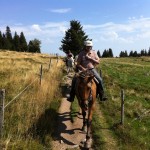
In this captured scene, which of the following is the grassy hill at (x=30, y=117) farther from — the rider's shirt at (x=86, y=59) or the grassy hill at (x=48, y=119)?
the rider's shirt at (x=86, y=59)

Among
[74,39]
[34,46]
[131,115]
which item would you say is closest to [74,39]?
[74,39]

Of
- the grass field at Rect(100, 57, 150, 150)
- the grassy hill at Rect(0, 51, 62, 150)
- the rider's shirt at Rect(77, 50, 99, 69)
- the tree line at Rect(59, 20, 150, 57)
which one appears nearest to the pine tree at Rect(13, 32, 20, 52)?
the tree line at Rect(59, 20, 150, 57)

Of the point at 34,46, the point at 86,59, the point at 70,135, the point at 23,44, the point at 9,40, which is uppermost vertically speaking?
the point at 9,40

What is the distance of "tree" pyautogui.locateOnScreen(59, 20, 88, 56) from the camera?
57.1m

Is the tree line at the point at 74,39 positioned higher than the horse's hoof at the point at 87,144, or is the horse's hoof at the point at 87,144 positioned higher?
the tree line at the point at 74,39

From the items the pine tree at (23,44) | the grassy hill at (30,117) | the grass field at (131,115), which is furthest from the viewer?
the pine tree at (23,44)

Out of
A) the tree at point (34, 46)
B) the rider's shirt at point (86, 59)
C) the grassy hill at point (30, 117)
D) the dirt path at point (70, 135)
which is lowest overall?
the dirt path at point (70, 135)

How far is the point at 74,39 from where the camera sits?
57.1m

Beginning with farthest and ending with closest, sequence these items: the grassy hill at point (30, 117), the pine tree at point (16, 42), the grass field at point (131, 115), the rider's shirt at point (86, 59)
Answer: the pine tree at point (16, 42) → the rider's shirt at point (86, 59) → the grass field at point (131, 115) → the grassy hill at point (30, 117)

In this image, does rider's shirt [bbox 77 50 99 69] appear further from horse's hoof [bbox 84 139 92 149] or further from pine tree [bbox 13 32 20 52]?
pine tree [bbox 13 32 20 52]

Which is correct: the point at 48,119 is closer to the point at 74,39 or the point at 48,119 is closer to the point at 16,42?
the point at 74,39

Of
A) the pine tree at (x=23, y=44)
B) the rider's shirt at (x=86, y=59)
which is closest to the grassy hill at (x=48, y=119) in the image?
the rider's shirt at (x=86, y=59)

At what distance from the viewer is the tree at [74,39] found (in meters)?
57.1

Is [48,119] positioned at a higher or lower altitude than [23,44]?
lower
